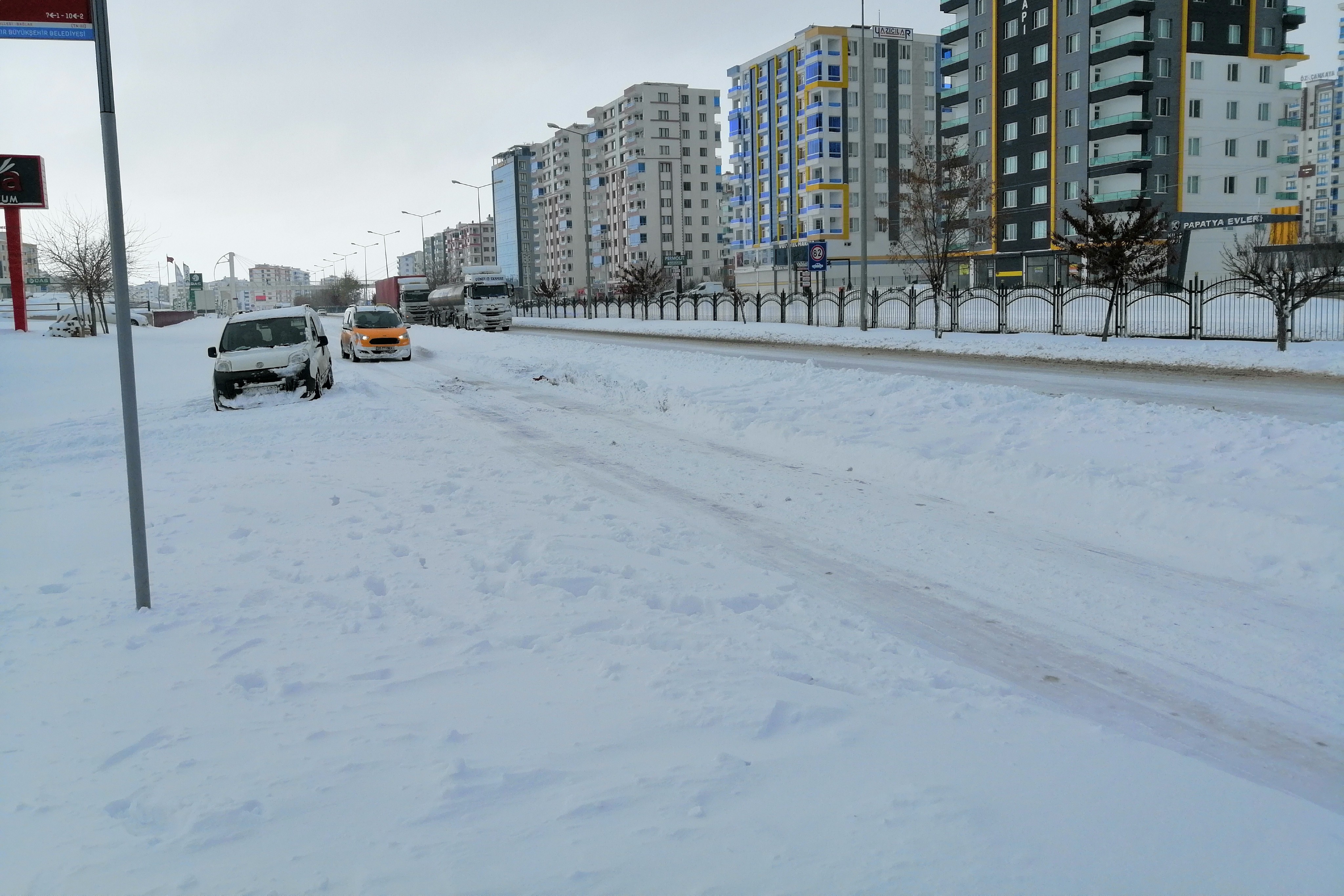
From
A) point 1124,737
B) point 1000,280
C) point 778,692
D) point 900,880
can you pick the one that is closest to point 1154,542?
point 1124,737

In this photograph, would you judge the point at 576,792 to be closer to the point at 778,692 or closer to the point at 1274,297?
the point at 778,692

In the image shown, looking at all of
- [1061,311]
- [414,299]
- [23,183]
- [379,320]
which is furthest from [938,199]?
[23,183]

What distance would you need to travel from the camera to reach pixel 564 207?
150m

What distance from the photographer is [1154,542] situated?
704 centimetres

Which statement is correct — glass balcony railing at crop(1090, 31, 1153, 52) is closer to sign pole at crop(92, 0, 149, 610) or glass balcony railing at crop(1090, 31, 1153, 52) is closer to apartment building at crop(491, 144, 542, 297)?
sign pole at crop(92, 0, 149, 610)

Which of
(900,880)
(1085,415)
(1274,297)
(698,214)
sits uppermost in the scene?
(698,214)

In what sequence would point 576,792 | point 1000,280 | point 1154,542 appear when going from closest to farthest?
point 576,792
point 1154,542
point 1000,280

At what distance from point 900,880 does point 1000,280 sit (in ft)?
238

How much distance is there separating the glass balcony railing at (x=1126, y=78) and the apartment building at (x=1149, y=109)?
3.4 inches

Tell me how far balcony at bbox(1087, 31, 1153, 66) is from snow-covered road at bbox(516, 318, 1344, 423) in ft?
157

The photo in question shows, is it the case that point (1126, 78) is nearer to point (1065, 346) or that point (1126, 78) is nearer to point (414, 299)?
point (1065, 346)

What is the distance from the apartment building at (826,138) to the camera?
93500 mm

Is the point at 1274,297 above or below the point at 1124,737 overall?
above

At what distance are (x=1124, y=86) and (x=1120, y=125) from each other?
244cm
